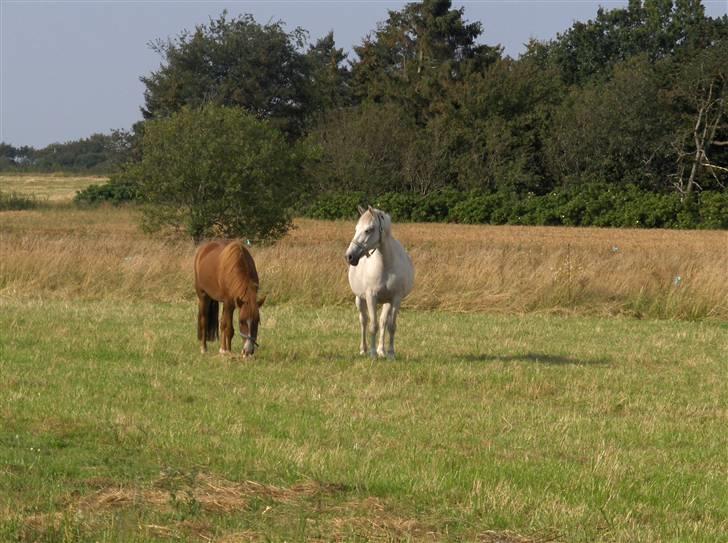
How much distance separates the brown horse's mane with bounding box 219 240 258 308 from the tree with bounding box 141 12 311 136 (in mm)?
55145

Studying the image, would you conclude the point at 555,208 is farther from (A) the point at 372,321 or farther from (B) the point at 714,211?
(A) the point at 372,321

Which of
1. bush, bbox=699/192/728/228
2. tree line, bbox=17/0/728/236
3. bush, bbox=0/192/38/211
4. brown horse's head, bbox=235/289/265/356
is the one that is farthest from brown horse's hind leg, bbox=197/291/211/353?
bush, bbox=0/192/38/211

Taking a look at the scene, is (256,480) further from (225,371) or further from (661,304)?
(661,304)

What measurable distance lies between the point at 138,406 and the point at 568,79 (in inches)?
3002

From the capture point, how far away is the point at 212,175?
92.0ft

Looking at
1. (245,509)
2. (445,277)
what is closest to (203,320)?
(245,509)

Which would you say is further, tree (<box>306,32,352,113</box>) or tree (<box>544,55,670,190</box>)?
tree (<box>306,32,352,113</box>)

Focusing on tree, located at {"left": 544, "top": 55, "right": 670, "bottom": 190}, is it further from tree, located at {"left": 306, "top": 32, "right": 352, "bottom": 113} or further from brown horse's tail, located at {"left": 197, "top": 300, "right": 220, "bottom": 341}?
brown horse's tail, located at {"left": 197, "top": 300, "right": 220, "bottom": 341}

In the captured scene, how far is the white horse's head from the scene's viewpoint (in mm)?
13048

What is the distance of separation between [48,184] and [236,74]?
83.5ft

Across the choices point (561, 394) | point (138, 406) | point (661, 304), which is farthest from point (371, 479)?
point (661, 304)

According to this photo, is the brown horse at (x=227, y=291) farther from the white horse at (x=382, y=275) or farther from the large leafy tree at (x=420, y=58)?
the large leafy tree at (x=420, y=58)

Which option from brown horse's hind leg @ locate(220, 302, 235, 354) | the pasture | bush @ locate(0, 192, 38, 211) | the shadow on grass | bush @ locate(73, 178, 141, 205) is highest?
bush @ locate(73, 178, 141, 205)

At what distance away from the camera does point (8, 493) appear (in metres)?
6.68
